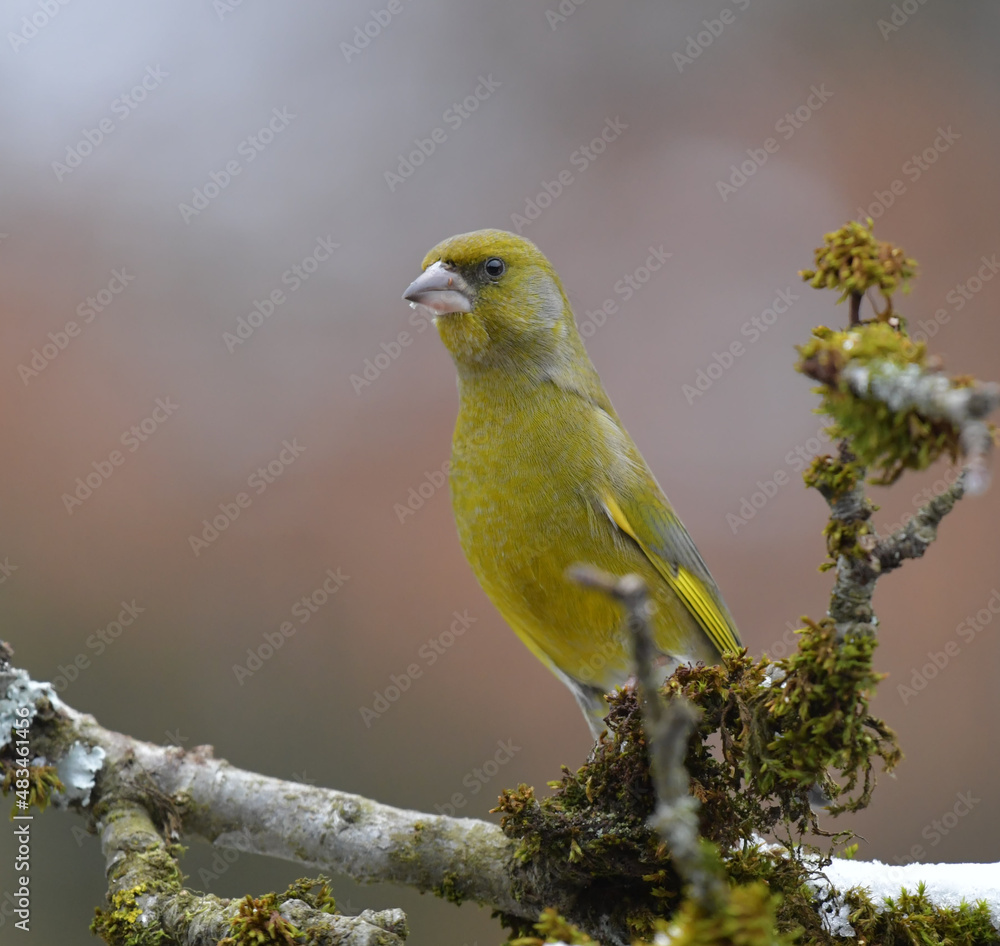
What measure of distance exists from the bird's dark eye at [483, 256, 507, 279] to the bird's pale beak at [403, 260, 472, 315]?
0.10 metres

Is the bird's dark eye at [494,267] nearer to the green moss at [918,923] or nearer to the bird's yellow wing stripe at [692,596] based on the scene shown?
the bird's yellow wing stripe at [692,596]

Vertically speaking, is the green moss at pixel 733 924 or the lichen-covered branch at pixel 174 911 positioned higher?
the lichen-covered branch at pixel 174 911

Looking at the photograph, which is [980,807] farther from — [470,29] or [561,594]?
[470,29]

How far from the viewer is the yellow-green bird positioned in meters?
3.18

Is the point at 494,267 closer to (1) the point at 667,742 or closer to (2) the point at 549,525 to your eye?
(2) the point at 549,525

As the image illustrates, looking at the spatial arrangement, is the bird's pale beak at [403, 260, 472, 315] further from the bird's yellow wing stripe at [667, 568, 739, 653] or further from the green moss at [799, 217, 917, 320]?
the green moss at [799, 217, 917, 320]

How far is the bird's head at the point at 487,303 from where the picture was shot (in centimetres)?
355

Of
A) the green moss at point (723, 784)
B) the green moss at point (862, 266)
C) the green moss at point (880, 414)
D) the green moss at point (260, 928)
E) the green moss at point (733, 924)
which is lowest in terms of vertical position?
the green moss at point (733, 924)

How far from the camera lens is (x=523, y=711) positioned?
16.8ft

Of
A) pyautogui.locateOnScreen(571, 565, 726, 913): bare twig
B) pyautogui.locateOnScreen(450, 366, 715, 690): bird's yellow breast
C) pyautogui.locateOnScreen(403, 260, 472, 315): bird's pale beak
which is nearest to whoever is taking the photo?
pyautogui.locateOnScreen(571, 565, 726, 913): bare twig

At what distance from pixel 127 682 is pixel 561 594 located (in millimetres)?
2946

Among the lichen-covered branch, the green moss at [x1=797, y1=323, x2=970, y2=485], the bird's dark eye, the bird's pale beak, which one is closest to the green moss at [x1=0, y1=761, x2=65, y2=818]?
the lichen-covered branch

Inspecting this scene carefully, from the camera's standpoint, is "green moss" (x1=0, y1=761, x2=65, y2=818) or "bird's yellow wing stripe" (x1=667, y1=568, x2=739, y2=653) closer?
"green moss" (x1=0, y1=761, x2=65, y2=818)

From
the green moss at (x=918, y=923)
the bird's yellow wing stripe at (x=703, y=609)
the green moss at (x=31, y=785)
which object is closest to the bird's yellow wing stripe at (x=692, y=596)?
the bird's yellow wing stripe at (x=703, y=609)
